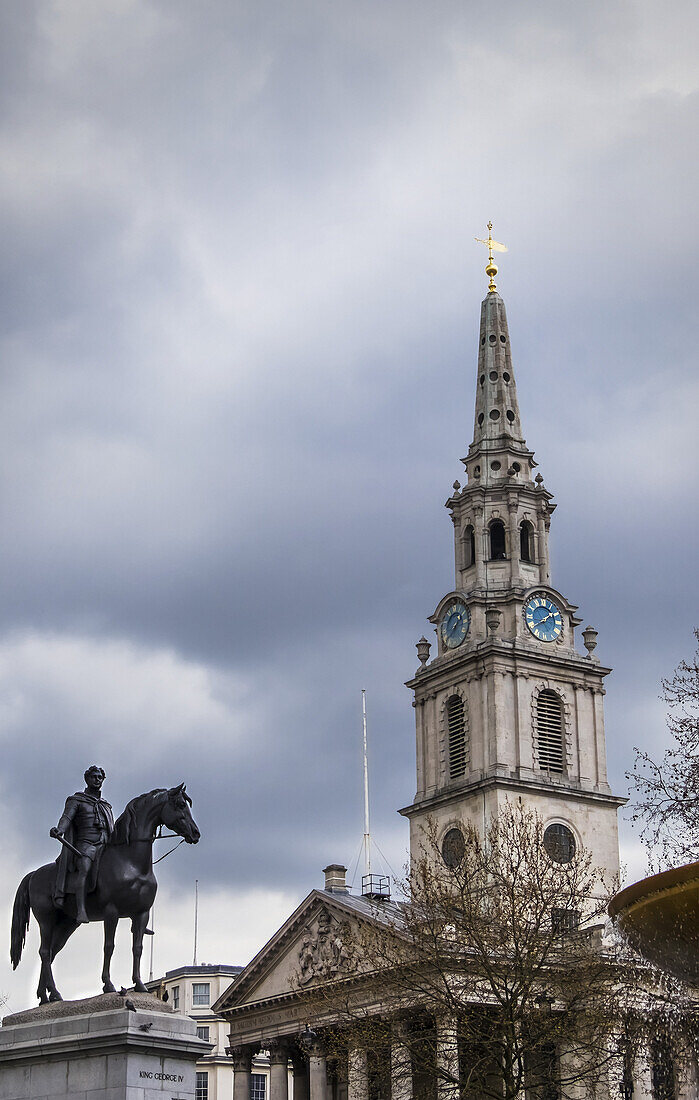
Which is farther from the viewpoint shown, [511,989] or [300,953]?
[300,953]

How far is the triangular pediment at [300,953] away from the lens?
7662 centimetres

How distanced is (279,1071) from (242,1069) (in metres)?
4.58

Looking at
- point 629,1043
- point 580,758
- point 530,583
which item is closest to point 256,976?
point 580,758

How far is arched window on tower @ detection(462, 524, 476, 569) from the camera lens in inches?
3526

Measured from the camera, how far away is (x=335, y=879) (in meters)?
85.4

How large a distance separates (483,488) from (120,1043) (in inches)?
2781

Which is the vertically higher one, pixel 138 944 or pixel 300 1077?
pixel 300 1077

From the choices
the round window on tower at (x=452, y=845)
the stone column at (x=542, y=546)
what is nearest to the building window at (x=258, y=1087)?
the round window on tower at (x=452, y=845)

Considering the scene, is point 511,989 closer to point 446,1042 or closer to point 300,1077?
point 446,1042

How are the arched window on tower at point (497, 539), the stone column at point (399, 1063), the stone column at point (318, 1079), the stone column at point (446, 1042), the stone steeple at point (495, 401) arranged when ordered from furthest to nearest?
the stone steeple at point (495, 401) → the arched window on tower at point (497, 539) → the stone column at point (318, 1079) → the stone column at point (399, 1063) → the stone column at point (446, 1042)

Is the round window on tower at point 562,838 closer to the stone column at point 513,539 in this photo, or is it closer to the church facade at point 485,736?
the church facade at point 485,736

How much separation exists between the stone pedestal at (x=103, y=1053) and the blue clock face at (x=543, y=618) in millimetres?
63913

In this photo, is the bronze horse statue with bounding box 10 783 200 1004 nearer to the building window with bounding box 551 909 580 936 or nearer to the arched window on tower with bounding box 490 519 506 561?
the building window with bounding box 551 909 580 936

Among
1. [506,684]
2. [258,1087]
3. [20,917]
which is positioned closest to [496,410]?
[506,684]
